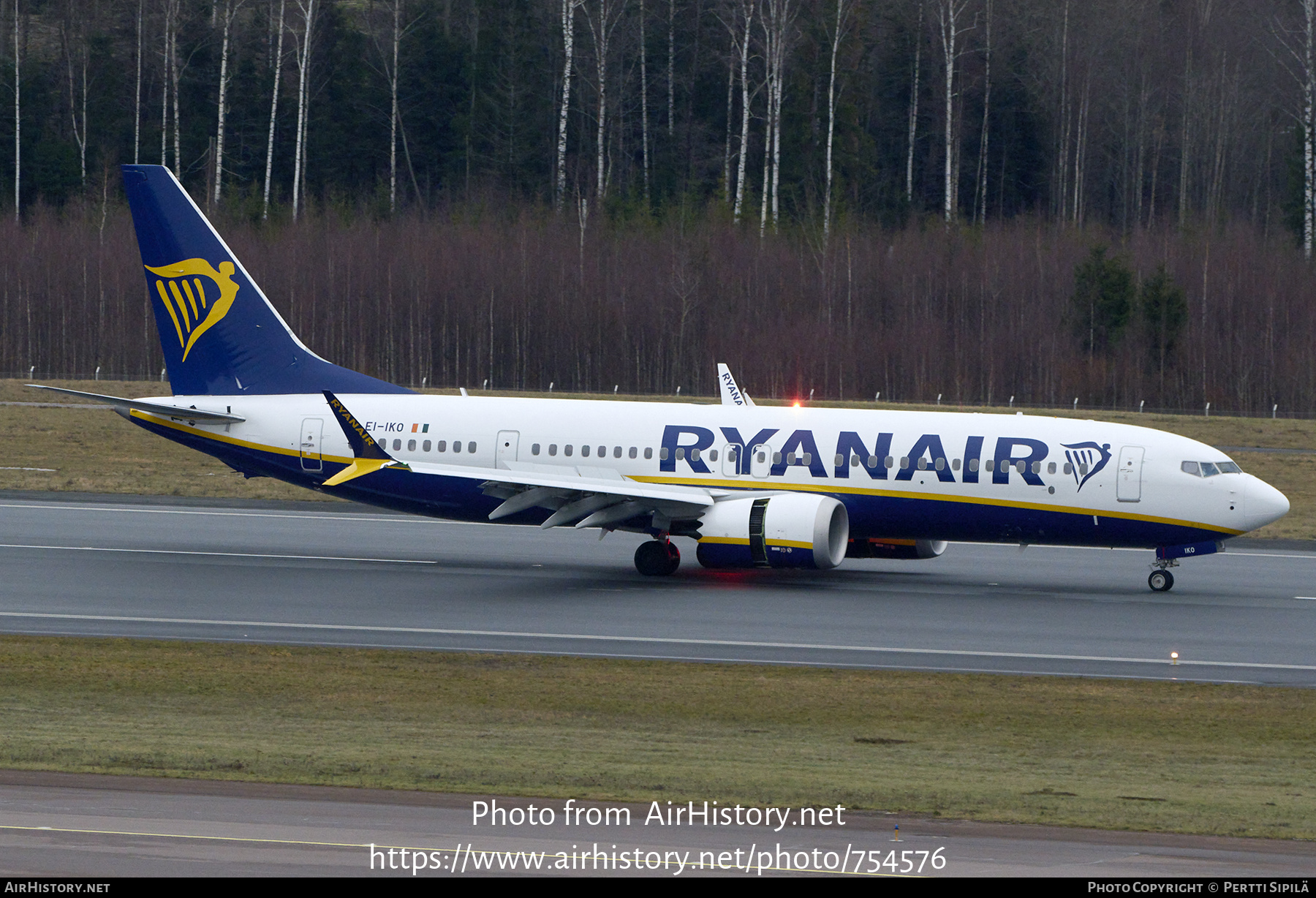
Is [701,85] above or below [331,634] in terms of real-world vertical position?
above

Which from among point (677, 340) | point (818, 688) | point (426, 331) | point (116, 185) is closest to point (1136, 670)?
point (818, 688)

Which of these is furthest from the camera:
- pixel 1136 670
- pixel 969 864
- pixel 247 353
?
pixel 247 353

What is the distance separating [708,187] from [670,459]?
61.5m

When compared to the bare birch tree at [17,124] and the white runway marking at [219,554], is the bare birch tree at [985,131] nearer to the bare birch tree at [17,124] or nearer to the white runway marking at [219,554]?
the bare birch tree at [17,124]

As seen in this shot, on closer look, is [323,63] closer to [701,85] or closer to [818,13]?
[701,85]

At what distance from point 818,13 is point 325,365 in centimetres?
6098

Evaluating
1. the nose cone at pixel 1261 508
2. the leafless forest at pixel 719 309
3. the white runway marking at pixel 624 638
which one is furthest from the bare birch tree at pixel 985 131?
the white runway marking at pixel 624 638

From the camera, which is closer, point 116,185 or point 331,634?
point 331,634

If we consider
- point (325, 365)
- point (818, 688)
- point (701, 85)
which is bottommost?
point (818, 688)

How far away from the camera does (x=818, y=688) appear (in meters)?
19.7

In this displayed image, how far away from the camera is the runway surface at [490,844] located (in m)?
10.9

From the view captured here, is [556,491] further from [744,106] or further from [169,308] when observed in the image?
[744,106]

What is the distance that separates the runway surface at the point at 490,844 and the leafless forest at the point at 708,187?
5459 centimetres

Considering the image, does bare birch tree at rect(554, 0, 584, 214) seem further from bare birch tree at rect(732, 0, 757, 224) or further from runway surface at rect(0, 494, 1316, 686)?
runway surface at rect(0, 494, 1316, 686)
